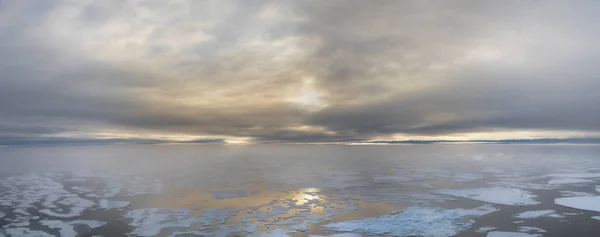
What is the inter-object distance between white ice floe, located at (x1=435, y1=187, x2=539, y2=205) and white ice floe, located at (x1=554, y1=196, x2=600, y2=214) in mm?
1077

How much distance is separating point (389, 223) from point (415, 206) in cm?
338

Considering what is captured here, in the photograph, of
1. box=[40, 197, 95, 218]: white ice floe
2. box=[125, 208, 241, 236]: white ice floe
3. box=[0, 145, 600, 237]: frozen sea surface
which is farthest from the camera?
box=[40, 197, 95, 218]: white ice floe

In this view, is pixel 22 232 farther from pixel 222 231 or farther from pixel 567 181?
pixel 567 181

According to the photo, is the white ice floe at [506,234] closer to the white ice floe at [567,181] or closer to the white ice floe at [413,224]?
the white ice floe at [413,224]

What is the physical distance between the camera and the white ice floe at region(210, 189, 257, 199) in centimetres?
1881

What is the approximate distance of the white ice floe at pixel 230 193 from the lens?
61.7 feet

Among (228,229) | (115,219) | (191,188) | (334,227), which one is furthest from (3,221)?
(334,227)

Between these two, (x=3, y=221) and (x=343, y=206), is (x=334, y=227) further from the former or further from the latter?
(x=3, y=221)

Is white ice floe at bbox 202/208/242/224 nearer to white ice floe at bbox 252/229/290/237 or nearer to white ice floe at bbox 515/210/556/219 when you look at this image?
white ice floe at bbox 252/229/290/237

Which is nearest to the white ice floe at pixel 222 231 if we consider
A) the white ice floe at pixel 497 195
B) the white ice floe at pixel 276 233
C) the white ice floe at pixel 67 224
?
the white ice floe at pixel 276 233

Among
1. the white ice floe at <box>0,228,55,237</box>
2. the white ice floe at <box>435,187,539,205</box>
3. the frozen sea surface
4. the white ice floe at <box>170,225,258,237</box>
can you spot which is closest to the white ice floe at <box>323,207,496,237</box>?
the frozen sea surface

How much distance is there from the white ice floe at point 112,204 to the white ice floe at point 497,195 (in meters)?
15.1

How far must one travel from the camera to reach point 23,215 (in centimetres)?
1398

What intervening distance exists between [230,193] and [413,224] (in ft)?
33.7
